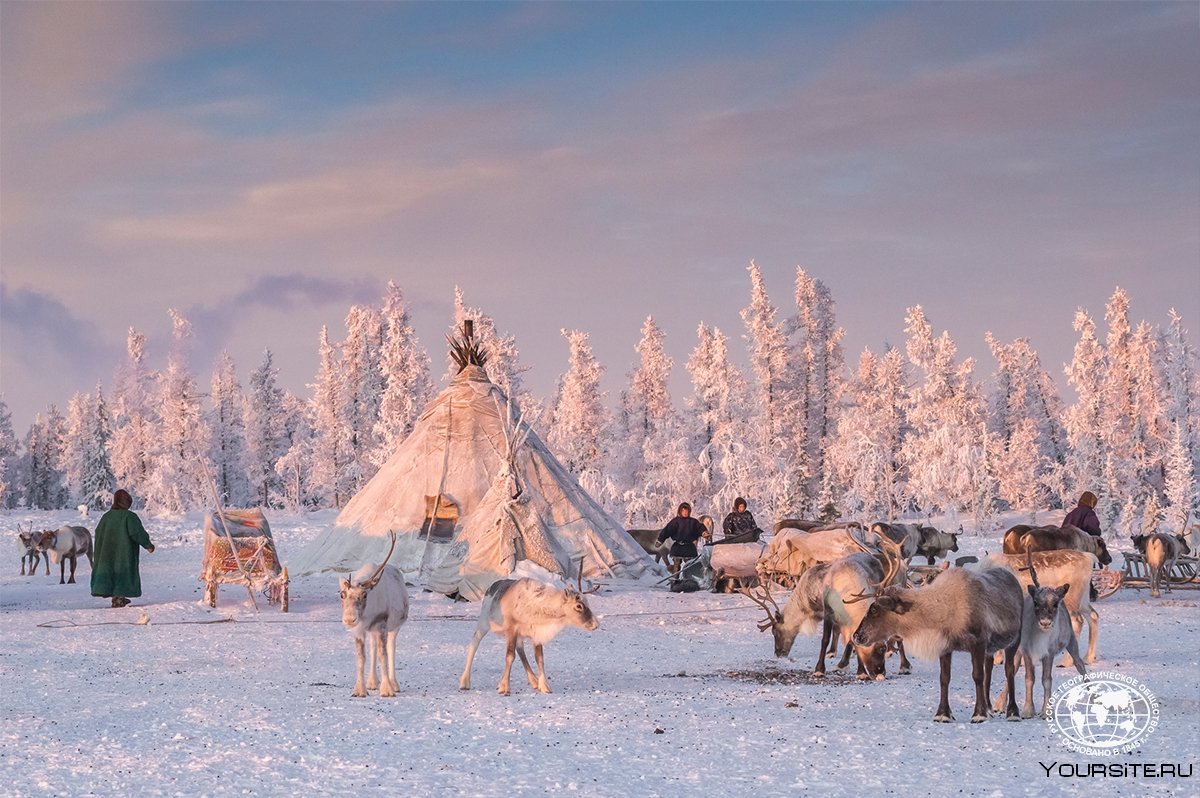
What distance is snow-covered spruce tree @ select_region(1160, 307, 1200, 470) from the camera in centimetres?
5650

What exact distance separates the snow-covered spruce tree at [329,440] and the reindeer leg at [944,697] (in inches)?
2181

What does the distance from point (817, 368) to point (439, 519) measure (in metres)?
35.6

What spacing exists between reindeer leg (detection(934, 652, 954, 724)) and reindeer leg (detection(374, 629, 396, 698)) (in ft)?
16.0

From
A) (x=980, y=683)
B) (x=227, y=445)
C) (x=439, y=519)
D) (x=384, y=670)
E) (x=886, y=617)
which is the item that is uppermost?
(x=227, y=445)

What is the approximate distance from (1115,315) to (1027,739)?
175ft

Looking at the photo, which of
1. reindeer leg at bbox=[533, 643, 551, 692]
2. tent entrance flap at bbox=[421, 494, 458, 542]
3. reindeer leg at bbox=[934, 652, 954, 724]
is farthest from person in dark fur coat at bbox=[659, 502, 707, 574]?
reindeer leg at bbox=[934, 652, 954, 724]

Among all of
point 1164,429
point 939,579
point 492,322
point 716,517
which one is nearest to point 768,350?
point 716,517

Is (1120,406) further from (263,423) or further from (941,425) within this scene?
(263,423)

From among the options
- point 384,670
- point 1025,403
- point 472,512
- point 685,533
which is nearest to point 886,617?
point 384,670

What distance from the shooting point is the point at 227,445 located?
8081 cm

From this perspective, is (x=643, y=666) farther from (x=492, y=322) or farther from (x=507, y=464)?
(x=492, y=322)

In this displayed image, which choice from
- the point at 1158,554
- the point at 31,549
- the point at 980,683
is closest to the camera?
the point at 980,683

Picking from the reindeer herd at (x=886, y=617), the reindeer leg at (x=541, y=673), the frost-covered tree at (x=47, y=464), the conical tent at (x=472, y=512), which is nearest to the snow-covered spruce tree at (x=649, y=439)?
the conical tent at (x=472, y=512)

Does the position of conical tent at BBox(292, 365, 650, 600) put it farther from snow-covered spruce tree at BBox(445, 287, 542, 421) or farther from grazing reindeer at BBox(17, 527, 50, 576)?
snow-covered spruce tree at BBox(445, 287, 542, 421)
